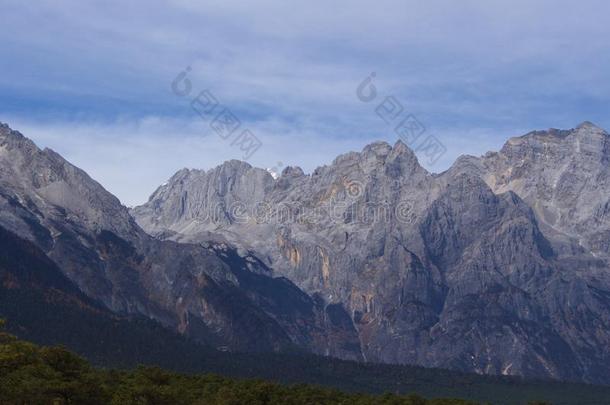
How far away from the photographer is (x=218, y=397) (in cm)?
19312

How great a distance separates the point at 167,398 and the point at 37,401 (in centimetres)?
3870

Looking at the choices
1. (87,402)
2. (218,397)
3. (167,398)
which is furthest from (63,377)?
(218,397)

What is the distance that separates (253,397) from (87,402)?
48277mm

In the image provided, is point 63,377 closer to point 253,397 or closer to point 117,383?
point 117,383

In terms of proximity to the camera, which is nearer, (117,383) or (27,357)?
(27,357)

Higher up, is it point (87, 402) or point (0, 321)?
point (0, 321)

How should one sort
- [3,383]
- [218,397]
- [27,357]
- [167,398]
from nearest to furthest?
[3,383], [27,357], [167,398], [218,397]

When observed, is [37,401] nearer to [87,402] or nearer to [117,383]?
[87,402]

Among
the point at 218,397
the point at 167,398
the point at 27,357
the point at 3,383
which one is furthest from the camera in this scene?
the point at 218,397

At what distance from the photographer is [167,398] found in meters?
180

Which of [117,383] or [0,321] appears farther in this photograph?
[117,383]

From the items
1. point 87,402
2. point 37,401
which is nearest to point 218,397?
point 87,402

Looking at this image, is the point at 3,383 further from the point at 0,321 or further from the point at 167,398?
the point at 167,398

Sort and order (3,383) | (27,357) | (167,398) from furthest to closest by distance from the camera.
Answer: (167,398) → (27,357) → (3,383)
